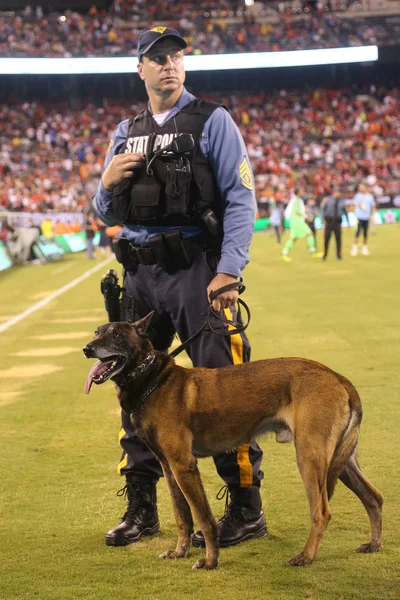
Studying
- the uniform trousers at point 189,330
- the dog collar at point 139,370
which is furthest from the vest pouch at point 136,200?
the dog collar at point 139,370

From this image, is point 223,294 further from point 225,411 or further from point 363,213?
point 363,213

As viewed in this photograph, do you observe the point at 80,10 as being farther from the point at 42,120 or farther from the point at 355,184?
the point at 355,184

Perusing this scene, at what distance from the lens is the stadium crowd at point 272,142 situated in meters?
44.8

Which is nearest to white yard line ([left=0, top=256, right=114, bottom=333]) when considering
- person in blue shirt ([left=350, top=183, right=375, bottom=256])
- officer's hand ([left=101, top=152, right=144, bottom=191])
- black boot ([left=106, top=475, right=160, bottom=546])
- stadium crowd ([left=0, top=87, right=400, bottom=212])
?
person in blue shirt ([left=350, top=183, right=375, bottom=256])

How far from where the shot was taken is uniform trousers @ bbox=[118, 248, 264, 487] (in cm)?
446

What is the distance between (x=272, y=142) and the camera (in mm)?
50281

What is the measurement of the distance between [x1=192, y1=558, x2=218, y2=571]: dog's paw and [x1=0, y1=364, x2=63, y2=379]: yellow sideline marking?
19.1 feet

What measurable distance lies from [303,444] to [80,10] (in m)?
56.8

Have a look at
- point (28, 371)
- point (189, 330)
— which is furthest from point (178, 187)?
point (28, 371)

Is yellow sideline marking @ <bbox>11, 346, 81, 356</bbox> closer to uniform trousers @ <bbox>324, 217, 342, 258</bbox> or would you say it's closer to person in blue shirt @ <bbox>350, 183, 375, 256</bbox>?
uniform trousers @ <bbox>324, 217, 342, 258</bbox>

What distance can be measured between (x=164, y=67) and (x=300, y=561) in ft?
7.89

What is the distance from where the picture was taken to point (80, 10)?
57000 millimetres

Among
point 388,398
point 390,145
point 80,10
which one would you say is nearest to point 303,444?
point 388,398

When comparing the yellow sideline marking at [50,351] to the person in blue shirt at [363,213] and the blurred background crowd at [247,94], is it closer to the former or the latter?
the person in blue shirt at [363,213]
